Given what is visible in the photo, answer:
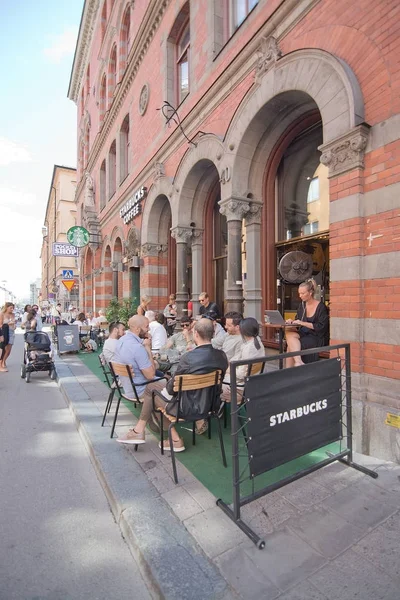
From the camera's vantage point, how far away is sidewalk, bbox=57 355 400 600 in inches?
74.6

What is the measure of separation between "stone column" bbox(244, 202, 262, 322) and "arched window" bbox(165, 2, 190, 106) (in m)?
5.36

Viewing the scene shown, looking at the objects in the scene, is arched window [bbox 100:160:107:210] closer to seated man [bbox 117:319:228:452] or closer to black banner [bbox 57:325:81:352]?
black banner [bbox 57:325:81:352]

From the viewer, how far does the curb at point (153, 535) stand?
74.5 inches

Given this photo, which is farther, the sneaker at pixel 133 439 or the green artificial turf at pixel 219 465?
the sneaker at pixel 133 439

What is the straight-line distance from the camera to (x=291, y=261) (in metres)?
5.79

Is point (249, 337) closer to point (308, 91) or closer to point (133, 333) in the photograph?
point (133, 333)

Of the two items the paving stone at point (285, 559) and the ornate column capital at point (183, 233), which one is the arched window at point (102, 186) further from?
the paving stone at point (285, 559)

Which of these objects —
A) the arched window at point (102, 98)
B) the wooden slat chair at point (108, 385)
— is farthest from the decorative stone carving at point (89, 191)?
the wooden slat chair at point (108, 385)

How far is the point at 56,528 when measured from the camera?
254 cm

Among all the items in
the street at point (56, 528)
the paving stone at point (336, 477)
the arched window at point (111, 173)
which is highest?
the arched window at point (111, 173)

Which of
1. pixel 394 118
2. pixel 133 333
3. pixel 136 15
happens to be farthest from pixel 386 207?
pixel 136 15

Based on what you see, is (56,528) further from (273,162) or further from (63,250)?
(63,250)

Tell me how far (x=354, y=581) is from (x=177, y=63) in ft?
40.2

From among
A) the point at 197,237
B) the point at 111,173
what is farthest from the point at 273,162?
the point at 111,173
